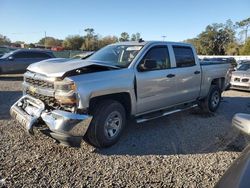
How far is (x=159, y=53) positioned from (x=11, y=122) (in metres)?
3.64

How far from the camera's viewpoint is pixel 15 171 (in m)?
3.71

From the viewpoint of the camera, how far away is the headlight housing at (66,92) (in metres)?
3.98

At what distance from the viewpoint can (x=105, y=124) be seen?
4.45 metres

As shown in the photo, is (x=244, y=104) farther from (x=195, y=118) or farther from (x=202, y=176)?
(x=202, y=176)

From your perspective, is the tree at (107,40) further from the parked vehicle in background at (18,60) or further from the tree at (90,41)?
the parked vehicle in background at (18,60)

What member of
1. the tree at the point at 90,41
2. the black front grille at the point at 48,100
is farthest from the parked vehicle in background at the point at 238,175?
the tree at the point at 90,41

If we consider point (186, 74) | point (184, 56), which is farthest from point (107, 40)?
point (186, 74)

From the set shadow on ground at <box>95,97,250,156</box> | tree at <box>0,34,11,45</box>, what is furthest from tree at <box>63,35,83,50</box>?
shadow on ground at <box>95,97,250,156</box>

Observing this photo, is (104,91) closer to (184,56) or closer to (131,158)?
(131,158)

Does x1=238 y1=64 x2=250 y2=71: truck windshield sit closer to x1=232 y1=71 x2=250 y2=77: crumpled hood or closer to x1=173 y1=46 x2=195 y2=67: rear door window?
x1=232 y1=71 x2=250 y2=77: crumpled hood

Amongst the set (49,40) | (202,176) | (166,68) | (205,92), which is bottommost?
(202,176)

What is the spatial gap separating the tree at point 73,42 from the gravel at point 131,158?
73.5m

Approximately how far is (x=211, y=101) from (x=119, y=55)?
3442 mm

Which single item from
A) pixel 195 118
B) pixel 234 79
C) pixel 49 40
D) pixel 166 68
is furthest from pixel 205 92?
pixel 49 40
